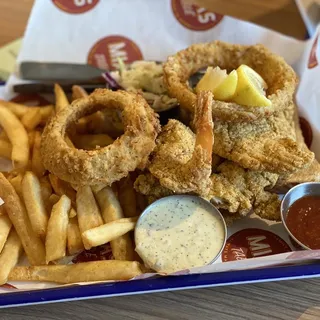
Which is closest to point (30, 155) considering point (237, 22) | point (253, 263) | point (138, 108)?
point (138, 108)

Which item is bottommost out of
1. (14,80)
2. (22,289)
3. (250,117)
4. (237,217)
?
(22,289)

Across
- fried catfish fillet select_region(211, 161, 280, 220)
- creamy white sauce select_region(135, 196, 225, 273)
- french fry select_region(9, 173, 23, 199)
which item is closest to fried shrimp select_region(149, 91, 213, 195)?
creamy white sauce select_region(135, 196, 225, 273)

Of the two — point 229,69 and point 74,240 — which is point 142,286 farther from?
point 229,69

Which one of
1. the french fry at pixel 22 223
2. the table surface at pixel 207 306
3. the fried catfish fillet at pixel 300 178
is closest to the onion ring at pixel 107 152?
the french fry at pixel 22 223

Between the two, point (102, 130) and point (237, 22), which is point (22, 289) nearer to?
point (102, 130)

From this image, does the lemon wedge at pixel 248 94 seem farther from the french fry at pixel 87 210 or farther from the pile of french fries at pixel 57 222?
the french fry at pixel 87 210

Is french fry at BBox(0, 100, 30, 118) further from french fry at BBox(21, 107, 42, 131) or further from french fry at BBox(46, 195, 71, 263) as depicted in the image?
french fry at BBox(46, 195, 71, 263)

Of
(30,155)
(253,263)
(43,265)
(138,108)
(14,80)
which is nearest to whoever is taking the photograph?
(253,263)
